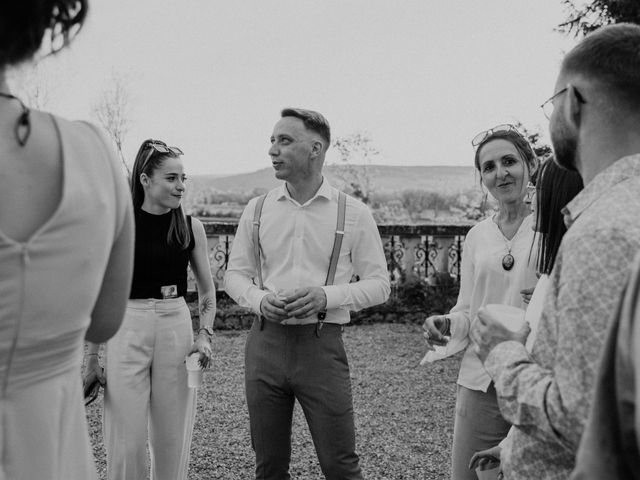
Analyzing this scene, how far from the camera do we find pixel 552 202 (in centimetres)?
229

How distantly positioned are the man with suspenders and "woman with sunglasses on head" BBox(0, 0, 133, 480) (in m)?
1.99

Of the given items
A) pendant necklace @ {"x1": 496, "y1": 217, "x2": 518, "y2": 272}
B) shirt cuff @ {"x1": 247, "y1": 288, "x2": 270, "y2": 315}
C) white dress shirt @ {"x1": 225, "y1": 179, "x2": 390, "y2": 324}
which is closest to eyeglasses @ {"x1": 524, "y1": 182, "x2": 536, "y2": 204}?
pendant necklace @ {"x1": 496, "y1": 217, "x2": 518, "y2": 272}

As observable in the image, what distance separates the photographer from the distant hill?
15717 mm

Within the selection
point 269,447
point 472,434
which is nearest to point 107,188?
point 472,434

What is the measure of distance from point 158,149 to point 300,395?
1716mm

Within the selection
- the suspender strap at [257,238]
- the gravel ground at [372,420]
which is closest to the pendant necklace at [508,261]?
the suspender strap at [257,238]

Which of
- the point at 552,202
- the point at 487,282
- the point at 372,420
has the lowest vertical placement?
the point at 372,420

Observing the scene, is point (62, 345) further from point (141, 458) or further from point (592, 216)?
→ point (141, 458)

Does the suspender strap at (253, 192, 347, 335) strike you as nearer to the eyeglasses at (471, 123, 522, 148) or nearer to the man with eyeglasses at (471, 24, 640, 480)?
the eyeglasses at (471, 123, 522, 148)

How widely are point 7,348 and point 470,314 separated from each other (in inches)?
96.1

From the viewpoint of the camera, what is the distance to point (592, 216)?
147cm

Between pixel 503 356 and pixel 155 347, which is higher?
pixel 503 356

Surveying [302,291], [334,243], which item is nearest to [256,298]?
[302,291]

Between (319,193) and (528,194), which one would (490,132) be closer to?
(528,194)
